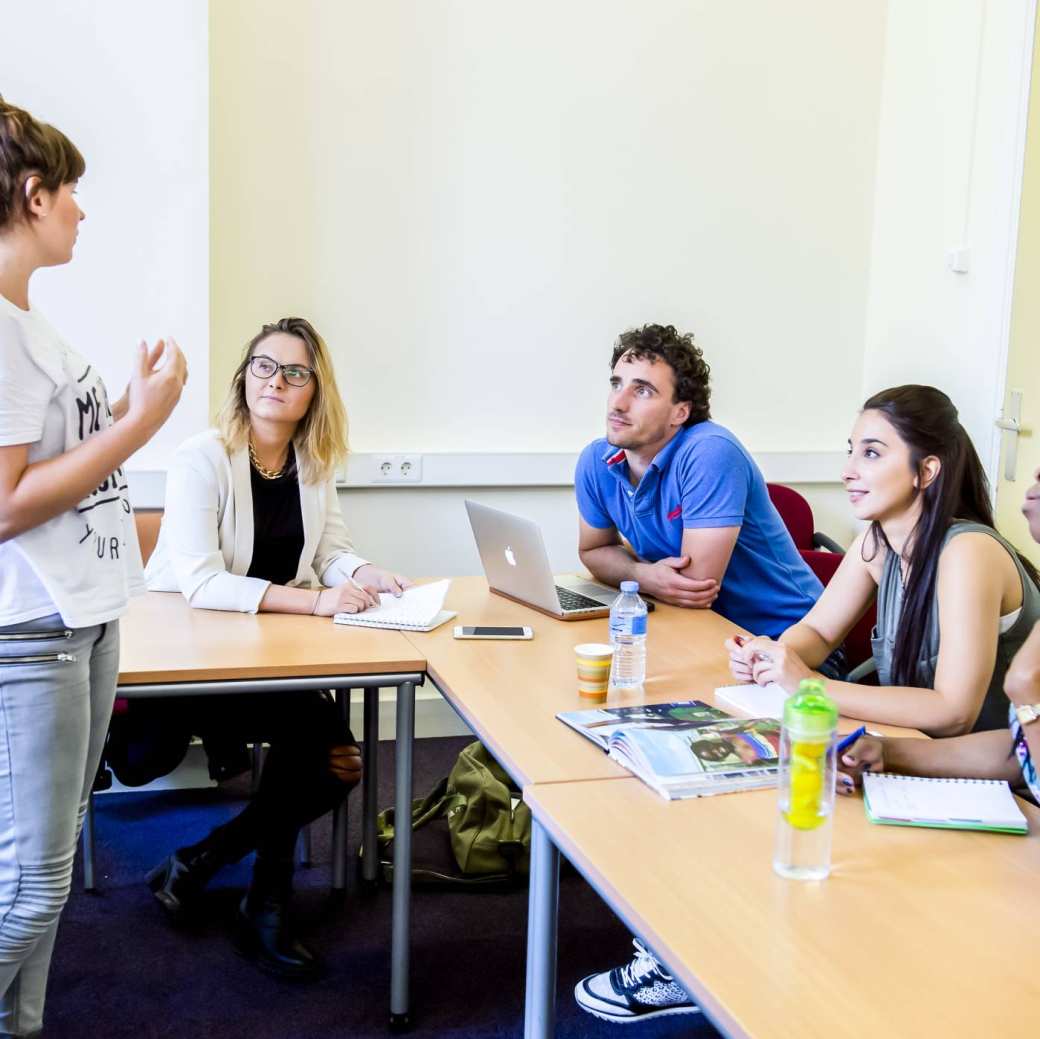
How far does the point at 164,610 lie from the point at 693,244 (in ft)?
7.72

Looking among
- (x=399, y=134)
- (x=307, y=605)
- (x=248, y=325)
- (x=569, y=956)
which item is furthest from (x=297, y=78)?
(x=569, y=956)

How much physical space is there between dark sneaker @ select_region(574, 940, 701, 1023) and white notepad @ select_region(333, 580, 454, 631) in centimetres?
79

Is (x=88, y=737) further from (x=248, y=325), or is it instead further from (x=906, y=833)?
(x=248, y=325)

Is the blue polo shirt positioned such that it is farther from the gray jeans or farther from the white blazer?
the gray jeans

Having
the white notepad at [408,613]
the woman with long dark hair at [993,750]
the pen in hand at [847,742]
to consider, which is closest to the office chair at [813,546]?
the white notepad at [408,613]

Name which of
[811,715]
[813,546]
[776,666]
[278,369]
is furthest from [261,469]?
[813,546]

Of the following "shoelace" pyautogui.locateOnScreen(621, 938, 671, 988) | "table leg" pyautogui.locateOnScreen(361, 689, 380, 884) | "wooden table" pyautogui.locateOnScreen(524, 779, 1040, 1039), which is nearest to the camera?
"wooden table" pyautogui.locateOnScreen(524, 779, 1040, 1039)

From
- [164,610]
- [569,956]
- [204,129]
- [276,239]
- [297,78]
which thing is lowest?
[569,956]

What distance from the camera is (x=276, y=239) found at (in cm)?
349

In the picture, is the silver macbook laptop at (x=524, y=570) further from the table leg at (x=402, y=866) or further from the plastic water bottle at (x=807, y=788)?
the plastic water bottle at (x=807, y=788)

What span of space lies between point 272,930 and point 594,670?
993mm

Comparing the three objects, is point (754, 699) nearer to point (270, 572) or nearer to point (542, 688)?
point (542, 688)

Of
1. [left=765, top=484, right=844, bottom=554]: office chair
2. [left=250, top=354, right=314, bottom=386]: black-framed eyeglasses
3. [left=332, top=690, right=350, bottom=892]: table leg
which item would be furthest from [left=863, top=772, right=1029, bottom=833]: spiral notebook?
[left=765, top=484, right=844, bottom=554]: office chair

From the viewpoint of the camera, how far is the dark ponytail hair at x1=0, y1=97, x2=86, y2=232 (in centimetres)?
146
